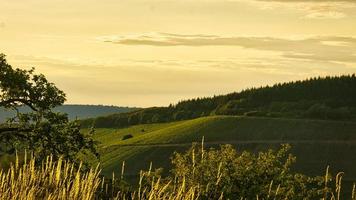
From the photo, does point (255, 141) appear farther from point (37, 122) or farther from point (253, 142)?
point (37, 122)

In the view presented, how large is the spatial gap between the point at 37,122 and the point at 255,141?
137m

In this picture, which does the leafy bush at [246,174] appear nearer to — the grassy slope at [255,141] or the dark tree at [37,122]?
the dark tree at [37,122]

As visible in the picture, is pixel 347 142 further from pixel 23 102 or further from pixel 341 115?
pixel 23 102

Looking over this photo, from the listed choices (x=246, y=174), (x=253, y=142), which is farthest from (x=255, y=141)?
(x=246, y=174)

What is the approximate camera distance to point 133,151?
162 meters

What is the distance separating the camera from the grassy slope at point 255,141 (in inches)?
5930

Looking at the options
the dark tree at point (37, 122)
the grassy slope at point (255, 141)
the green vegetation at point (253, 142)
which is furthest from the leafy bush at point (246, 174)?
the grassy slope at point (255, 141)

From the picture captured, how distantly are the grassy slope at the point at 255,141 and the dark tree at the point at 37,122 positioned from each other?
110867mm

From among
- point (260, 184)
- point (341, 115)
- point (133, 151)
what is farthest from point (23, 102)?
point (341, 115)

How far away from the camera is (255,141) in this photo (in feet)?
549

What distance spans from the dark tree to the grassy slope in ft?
364

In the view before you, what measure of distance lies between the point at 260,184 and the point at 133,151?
373ft

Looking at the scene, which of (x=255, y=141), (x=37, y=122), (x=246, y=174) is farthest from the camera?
(x=255, y=141)

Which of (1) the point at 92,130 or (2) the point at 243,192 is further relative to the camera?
(2) the point at 243,192
